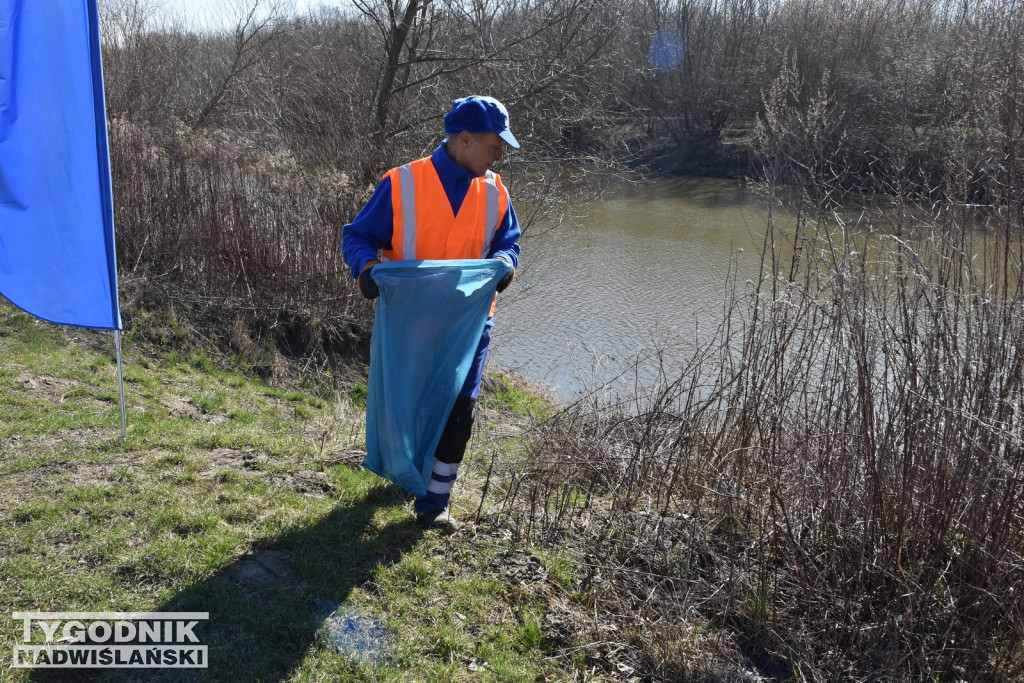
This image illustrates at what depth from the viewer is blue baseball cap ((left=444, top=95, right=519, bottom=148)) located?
11.4 ft

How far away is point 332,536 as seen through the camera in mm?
3557

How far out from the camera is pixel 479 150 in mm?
3539

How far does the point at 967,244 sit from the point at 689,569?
201 centimetres

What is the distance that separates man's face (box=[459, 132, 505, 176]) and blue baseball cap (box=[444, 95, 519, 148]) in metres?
0.03

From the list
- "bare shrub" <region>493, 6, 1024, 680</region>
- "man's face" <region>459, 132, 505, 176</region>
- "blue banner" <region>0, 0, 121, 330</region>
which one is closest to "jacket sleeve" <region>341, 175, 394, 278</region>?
"man's face" <region>459, 132, 505, 176</region>

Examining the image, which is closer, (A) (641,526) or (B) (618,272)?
Result: (A) (641,526)

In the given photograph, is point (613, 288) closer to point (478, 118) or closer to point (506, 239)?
point (506, 239)

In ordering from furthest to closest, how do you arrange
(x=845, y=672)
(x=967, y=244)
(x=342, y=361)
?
(x=342, y=361), (x=967, y=244), (x=845, y=672)

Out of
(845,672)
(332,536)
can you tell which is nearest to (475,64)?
(332,536)

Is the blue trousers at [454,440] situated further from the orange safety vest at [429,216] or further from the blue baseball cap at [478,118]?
the blue baseball cap at [478,118]

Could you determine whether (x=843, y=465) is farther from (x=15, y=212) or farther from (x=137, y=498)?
(x=15, y=212)

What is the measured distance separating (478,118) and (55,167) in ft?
6.82

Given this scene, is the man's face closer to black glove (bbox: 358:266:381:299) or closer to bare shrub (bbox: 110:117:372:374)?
black glove (bbox: 358:266:381:299)

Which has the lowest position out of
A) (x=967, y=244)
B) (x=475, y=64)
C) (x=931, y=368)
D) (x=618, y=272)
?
(x=618, y=272)
